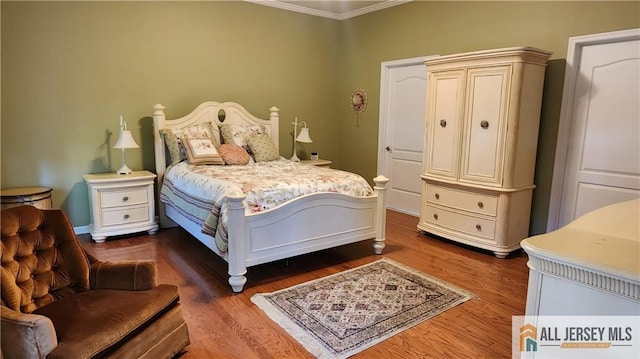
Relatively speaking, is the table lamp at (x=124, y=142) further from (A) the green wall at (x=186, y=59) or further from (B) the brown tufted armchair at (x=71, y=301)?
(B) the brown tufted armchair at (x=71, y=301)

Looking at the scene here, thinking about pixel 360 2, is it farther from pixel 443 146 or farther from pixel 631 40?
pixel 631 40

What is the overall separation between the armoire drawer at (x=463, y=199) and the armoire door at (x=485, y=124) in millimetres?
142

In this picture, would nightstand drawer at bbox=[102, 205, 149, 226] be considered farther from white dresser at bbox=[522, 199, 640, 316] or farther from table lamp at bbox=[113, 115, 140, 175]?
white dresser at bbox=[522, 199, 640, 316]

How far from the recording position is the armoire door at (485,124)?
3459mm

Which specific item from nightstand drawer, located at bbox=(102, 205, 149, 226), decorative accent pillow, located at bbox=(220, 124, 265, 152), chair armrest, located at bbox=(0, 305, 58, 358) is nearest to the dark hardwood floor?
nightstand drawer, located at bbox=(102, 205, 149, 226)

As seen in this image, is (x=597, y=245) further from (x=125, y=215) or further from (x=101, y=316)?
(x=125, y=215)

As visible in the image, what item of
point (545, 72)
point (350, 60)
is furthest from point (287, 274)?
point (350, 60)

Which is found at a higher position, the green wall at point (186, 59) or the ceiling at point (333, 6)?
the ceiling at point (333, 6)

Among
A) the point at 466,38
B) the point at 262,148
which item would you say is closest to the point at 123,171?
the point at 262,148

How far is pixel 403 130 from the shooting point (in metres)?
5.19

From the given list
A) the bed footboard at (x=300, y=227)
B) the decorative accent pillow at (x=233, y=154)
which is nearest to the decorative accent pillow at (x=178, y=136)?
the decorative accent pillow at (x=233, y=154)

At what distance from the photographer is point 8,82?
364 centimetres

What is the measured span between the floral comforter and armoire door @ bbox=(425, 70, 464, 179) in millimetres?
914

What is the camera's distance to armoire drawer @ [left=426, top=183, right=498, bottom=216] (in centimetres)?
363
